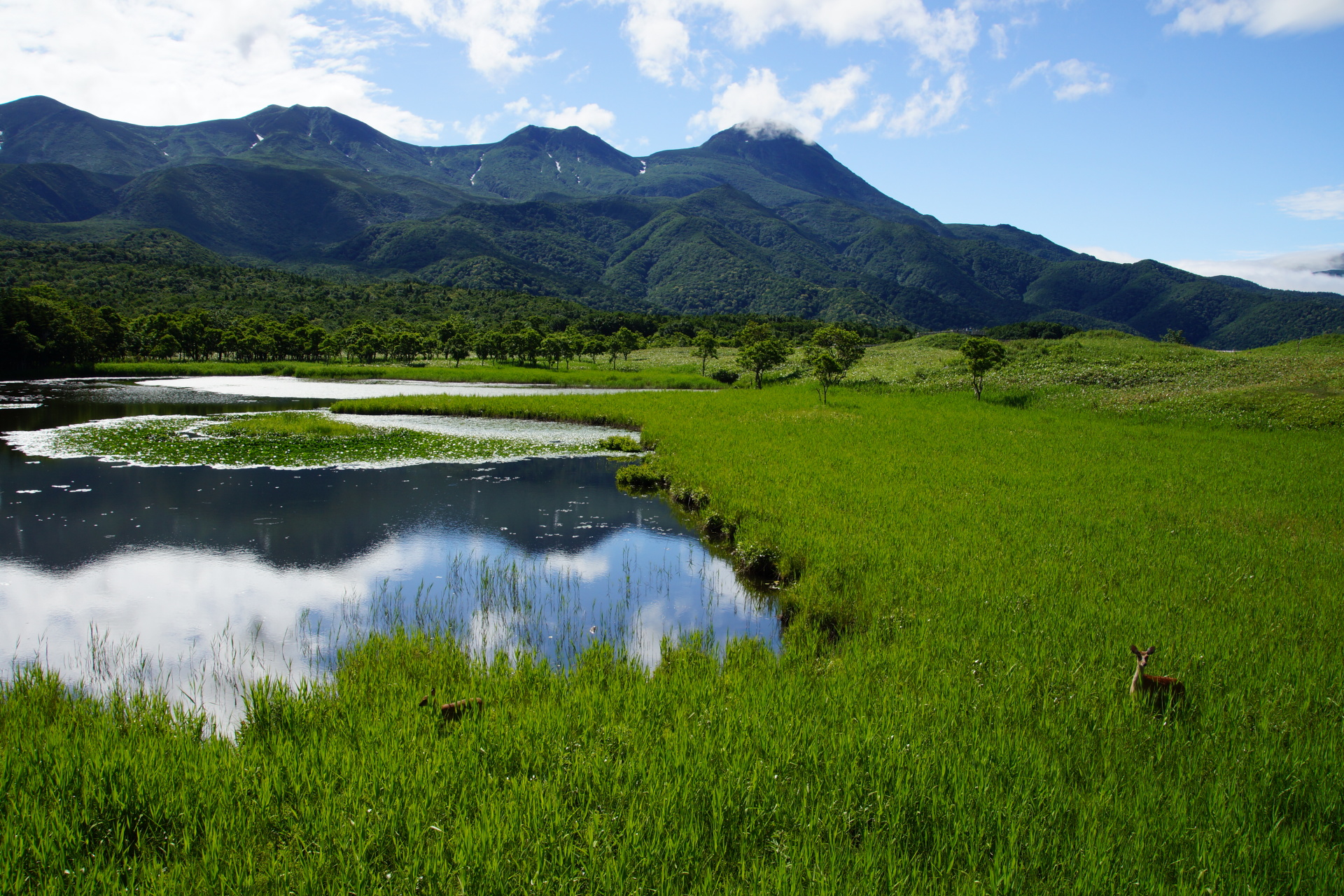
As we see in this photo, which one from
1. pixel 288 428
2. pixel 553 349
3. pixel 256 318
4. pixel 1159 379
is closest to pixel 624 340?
pixel 553 349

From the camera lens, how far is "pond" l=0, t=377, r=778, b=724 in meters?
9.24

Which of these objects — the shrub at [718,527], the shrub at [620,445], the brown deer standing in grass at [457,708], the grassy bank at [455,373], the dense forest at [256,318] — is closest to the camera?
the brown deer standing in grass at [457,708]

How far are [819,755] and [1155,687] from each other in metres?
3.36

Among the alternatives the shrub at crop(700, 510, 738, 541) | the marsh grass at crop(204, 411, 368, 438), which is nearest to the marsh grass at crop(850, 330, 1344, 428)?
the shrub at crop(700, 510, 738, 541)

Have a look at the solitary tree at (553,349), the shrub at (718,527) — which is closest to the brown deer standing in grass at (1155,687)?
the shrub at (718,527)

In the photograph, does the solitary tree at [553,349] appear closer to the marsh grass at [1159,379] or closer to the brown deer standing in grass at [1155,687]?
the marsh grass at [1159,379]

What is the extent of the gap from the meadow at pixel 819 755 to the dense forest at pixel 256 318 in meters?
73.6

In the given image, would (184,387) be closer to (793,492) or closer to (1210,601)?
(793,492)

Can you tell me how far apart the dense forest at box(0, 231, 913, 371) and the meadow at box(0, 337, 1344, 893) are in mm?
73637

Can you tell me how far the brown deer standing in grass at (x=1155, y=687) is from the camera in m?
5.99

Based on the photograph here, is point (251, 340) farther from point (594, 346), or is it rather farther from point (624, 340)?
point (624, 340)

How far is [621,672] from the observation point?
25.0 feet

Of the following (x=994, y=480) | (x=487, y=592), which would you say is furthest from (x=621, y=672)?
(x=994, y=480)

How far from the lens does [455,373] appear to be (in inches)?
2689
